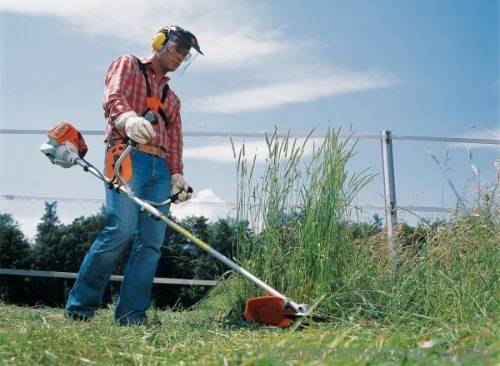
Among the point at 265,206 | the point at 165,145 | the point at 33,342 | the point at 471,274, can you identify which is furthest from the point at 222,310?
the point at 33,342

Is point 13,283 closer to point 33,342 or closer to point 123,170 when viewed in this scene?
point 123,170

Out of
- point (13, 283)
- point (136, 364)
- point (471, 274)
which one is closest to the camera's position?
point (136, 364)

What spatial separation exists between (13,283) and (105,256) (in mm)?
2354

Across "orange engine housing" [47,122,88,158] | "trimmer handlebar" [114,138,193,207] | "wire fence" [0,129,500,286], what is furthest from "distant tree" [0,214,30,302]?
"trimmer handlebar" [114,138,193,207]

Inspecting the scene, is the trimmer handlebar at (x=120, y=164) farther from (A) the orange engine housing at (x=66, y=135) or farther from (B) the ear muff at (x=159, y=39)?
(B) the ear muff at (x=159, y=39)

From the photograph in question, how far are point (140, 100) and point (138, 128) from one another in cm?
41

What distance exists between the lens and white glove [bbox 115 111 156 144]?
3.61 m

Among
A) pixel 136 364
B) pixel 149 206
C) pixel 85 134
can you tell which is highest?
pixel 85 134

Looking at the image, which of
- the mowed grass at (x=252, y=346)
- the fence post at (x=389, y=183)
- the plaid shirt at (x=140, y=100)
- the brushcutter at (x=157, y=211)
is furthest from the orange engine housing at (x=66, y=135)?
the fence post at (x=389, y=183)

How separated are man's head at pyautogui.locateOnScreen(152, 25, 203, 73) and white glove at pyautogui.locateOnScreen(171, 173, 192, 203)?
0.57 meters

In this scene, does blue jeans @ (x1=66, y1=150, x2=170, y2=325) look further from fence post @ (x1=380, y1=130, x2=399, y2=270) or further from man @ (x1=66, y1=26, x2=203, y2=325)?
fence post @ (x1=380, y1=130, x2=399, y2=270)

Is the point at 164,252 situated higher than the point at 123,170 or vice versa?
the point at 123,170

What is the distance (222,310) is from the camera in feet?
14.0

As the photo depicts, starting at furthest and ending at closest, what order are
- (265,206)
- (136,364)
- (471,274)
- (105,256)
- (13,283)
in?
(13,283), (265,206), (105,256), (471,274), (136,364)
